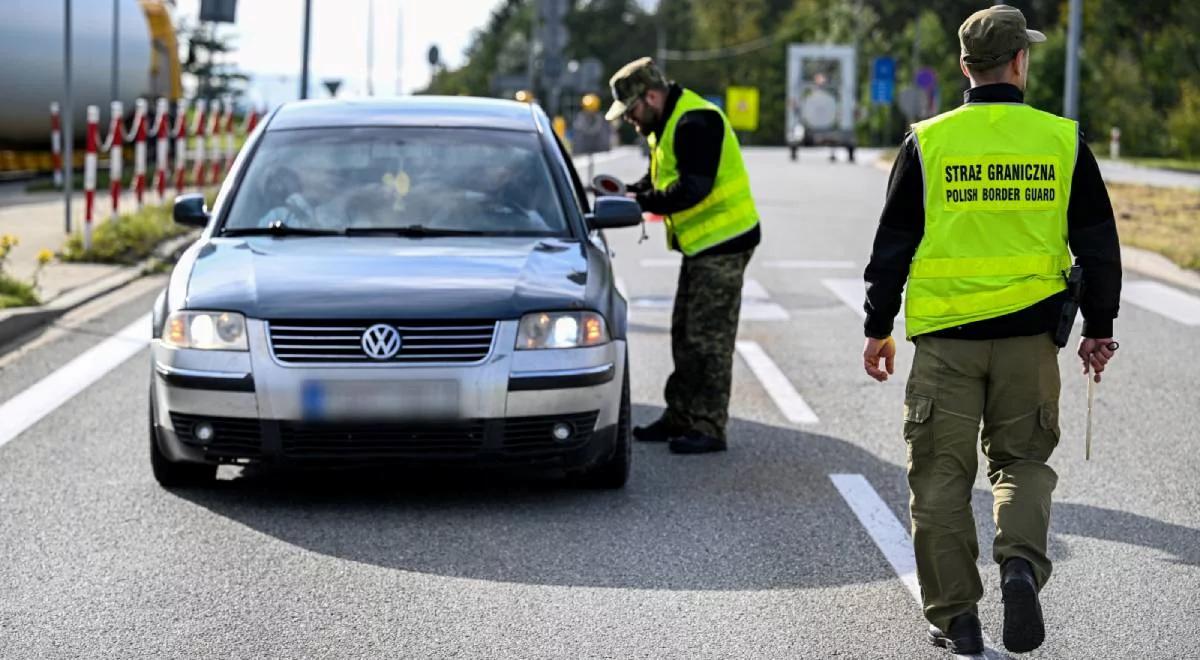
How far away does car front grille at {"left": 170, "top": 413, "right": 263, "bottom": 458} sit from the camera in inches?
265

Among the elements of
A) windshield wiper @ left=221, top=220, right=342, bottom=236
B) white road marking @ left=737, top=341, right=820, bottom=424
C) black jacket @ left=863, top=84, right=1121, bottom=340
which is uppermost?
black jacket @ left=863, top=84, right=1121, bottom=340

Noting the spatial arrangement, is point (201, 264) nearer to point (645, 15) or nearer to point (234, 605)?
point (234, 605)

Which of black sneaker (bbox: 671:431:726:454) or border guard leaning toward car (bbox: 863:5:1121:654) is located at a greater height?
border guard leaning toward car (bbox: 863:5:1121:654)

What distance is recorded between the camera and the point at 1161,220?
2269 cm

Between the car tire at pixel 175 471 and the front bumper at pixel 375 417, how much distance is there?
0.20 meters

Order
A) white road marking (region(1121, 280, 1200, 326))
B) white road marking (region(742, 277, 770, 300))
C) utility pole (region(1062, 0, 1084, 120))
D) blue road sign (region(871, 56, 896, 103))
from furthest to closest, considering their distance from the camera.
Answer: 1. blue road sign (region(871, 56, 896, 103))
2. utility pole (region(1062, 0, 1084, 120))
3. white road marking (region(742, 277, 770, 300))
4. white road marking (region(1121, 280, 1200, 326))

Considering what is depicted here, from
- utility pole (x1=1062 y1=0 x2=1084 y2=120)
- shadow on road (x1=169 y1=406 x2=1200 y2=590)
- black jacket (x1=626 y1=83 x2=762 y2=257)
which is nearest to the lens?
shadow on road (x1=169 y1=406 x2=1200 y2=590)

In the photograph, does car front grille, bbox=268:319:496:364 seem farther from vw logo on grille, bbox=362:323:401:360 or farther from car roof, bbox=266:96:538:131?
car roof, bbox=266:96:538:131

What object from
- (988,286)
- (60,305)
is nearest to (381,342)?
(988,286)

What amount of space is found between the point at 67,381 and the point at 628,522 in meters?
4.45

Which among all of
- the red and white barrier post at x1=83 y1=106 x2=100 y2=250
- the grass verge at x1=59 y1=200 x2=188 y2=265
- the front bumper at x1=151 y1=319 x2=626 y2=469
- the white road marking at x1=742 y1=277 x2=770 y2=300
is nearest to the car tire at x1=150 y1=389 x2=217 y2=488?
the front bumper at x1=151 y1=319 x2=626 y2=469

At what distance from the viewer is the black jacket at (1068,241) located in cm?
498

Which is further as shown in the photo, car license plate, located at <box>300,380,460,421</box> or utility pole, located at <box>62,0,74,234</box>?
utility pole, located at <box>62,0,74,234</box>

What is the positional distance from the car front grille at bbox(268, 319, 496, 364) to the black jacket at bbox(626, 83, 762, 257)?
5.42 ft
